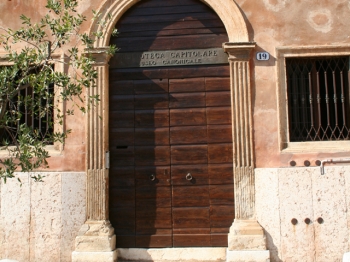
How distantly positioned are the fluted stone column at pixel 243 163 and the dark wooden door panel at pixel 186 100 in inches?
19.6

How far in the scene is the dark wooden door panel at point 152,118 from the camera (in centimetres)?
670

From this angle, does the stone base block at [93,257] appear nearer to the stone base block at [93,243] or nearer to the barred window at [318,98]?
the stone base block at [93,243]

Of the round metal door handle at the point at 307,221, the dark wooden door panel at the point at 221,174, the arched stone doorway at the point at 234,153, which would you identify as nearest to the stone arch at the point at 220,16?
the arched stone doorway at the point at 234,153

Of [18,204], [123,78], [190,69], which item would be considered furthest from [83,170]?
[190,69]

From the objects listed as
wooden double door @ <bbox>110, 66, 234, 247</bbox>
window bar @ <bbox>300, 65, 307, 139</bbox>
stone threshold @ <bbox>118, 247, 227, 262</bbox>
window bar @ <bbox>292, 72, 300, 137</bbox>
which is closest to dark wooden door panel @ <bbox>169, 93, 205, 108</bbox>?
wooden double door @ <bbox>110, 66, 234, 247</bbox>

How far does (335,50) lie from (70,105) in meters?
Answer: 4.07

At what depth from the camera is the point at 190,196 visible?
6.55 meters

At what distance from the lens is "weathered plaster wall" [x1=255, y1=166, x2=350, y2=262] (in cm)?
617

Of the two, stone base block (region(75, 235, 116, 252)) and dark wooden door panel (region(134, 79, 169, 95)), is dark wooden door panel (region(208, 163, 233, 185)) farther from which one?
stone base block (region(75, 235, 116, 252))

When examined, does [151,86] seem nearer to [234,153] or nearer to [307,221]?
[234,153]

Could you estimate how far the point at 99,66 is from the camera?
668cm

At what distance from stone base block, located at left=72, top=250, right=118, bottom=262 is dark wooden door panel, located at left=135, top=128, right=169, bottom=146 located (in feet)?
5.55

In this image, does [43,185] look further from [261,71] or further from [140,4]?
[261,71]

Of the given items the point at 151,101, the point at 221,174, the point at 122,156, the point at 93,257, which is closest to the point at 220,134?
the point at 221,174
